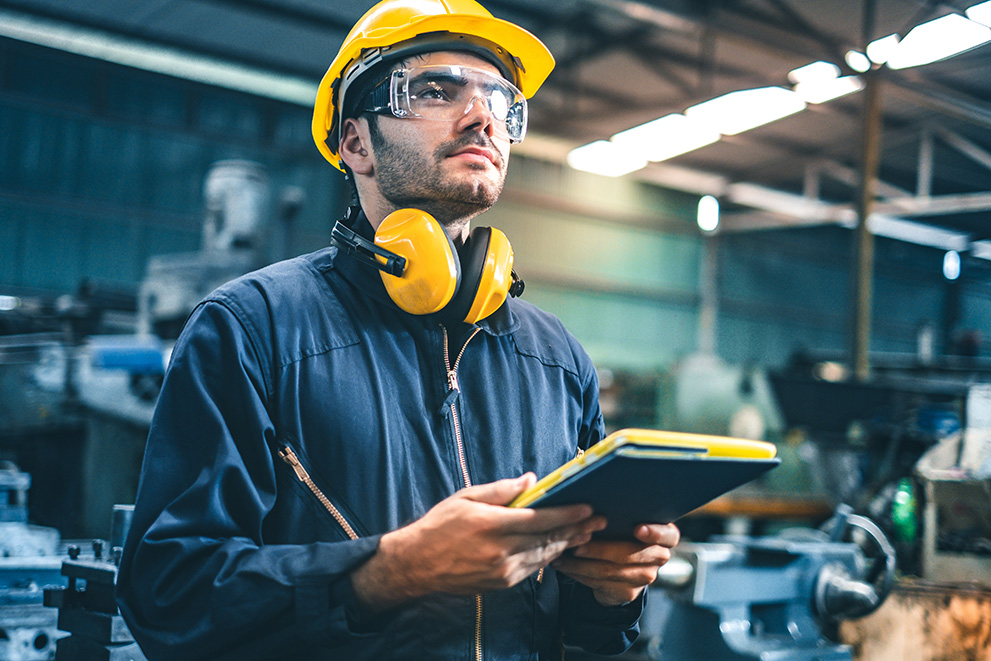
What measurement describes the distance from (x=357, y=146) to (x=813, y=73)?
8515 mm

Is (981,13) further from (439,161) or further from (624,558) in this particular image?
(624,558)

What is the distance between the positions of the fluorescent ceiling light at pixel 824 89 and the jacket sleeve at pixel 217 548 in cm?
907

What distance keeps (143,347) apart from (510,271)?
239 cm

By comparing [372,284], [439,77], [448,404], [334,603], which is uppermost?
[439,77]

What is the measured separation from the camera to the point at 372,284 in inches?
48.8

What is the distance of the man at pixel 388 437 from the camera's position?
93cm

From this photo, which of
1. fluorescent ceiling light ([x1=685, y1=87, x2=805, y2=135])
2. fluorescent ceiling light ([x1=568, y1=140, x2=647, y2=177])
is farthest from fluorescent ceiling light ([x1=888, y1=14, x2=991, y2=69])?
fluorescent ceiling light ([x1=568, y1=140, x2=647, y2=177])

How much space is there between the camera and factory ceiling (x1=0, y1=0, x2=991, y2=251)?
25.1 feet

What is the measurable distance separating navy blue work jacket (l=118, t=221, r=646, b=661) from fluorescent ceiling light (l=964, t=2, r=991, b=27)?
291 inches

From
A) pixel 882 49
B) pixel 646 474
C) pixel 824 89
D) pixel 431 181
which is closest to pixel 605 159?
pixel 824 89

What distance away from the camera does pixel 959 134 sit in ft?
30.8

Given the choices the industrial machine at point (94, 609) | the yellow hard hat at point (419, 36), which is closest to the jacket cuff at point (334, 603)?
the industrial machine at point (94, 609)

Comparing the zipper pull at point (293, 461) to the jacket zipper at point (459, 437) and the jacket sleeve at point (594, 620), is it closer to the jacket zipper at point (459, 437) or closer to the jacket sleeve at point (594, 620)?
the jacket zipper at point (459, 437)

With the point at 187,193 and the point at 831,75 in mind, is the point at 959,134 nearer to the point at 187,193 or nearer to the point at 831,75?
the point at 831,75
